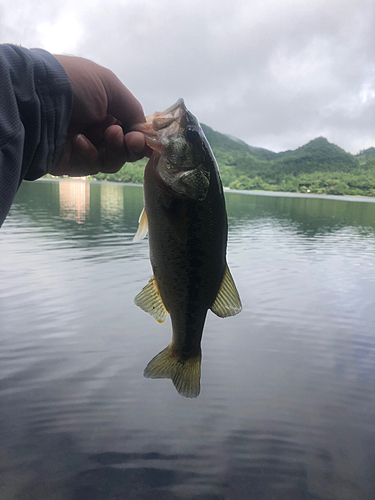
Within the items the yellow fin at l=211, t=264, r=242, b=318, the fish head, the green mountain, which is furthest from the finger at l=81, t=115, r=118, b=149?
the green mountain

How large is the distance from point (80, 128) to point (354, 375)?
25.9ft

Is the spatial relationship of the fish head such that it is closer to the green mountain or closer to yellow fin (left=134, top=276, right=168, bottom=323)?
yellow fin (left=134, top=276, right=168, bottom=323)

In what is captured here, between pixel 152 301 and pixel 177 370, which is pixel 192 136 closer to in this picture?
pixel 152 301

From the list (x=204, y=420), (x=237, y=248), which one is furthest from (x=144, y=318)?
(x=237, y=248)

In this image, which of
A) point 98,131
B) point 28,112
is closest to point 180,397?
point 98,131

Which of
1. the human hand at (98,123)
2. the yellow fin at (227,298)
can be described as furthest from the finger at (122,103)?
the yellow fin at (227,298)

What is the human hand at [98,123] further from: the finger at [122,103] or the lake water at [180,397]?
the lake water at [180,397]

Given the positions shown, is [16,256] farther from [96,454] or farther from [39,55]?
[39,55]

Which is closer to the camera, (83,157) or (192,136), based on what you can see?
(192,136)

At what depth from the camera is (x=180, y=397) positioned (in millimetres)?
6852

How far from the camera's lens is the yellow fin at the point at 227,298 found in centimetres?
252

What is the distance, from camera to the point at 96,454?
210 inches

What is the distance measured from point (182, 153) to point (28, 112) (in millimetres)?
890

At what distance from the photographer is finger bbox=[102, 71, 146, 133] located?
2625 millimetres
